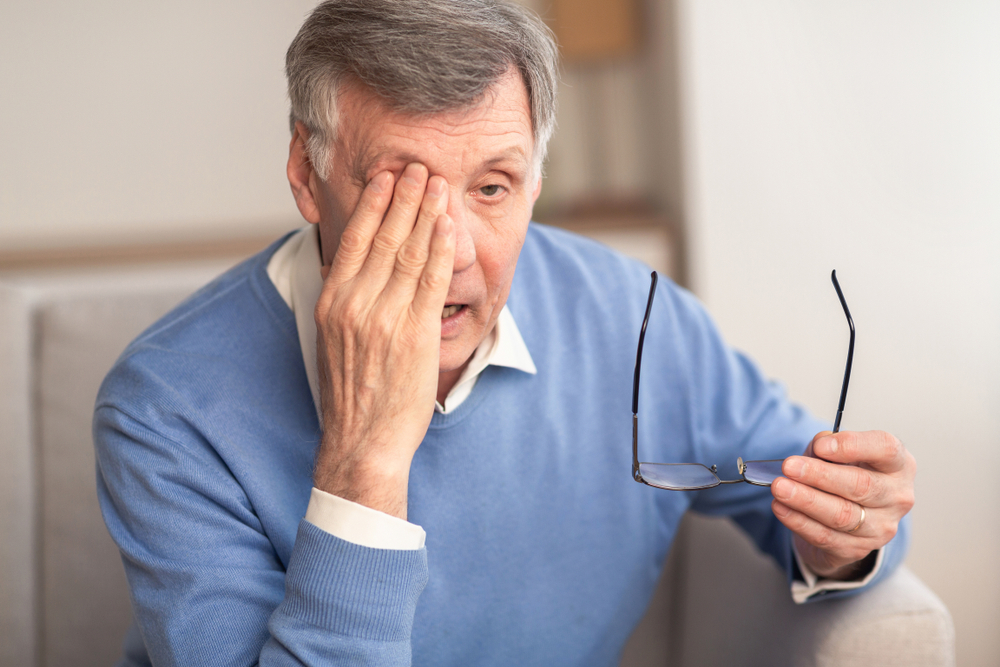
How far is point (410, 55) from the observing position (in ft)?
2.98

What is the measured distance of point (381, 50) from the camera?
3.00 feet

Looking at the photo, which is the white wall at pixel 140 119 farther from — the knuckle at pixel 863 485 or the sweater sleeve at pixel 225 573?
the knuckle at pixel 863 485

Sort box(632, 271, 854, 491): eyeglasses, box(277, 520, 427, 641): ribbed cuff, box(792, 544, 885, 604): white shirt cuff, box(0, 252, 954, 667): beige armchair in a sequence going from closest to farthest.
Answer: box(277, 520, 427, 641): ribbed cuff < box(632, 271, 854, 491): eyeglasses < box(792, 544, 885, 604): white shirt cuff < box(0, 252, 954, 667): beige armchair

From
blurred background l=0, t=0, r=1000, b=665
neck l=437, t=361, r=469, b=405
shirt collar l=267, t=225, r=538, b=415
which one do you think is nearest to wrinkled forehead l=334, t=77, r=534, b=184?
shirt collar l=267, t=225, r=538, b=415

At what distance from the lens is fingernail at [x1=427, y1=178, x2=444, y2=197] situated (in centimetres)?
92

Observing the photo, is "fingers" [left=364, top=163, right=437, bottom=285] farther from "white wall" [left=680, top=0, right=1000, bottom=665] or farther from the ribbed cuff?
"white wall" [left=680, top=0, right=1000, bottom=665]

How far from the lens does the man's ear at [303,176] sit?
3.46ft

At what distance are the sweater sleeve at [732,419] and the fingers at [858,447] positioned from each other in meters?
0.34

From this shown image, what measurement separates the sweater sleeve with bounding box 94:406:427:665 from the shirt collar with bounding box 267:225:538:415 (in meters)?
0.21

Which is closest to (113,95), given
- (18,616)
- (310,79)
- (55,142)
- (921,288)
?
(55,142)

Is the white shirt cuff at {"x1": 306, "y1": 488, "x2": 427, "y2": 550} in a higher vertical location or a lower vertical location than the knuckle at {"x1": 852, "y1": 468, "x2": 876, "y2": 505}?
lower

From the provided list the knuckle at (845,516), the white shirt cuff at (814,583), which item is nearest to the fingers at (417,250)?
the knuckle at (845,516)

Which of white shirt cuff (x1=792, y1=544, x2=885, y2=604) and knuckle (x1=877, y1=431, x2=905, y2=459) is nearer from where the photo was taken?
knuckle (x1=877, y1=431, x2=905, y2=459)

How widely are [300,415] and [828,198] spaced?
4.28 ft
